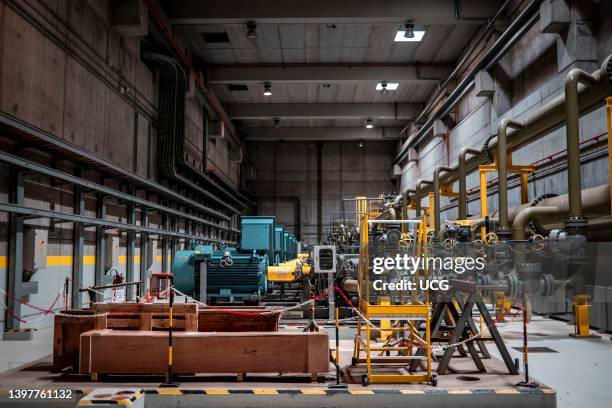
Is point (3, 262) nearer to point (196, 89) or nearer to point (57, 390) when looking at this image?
point (57, 390)

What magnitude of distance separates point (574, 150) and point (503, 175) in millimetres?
2508

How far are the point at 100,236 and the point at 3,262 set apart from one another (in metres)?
3.44

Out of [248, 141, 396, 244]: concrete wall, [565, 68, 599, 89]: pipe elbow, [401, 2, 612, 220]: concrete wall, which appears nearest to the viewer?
[565, 68, 599, 89]: pipe elbow

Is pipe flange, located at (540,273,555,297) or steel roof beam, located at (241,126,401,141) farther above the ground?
steel roof beam, located at (241,126,401,141)

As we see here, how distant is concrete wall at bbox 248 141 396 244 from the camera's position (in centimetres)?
3306

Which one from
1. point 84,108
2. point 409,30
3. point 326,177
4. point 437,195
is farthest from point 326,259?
point 326,177

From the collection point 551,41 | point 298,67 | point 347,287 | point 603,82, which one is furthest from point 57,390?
point 298,67

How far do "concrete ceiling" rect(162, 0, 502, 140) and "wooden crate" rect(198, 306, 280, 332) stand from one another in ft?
34.6

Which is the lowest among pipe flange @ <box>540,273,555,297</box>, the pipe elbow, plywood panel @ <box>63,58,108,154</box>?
pipe flange @ <box>540,273,555,297</box>

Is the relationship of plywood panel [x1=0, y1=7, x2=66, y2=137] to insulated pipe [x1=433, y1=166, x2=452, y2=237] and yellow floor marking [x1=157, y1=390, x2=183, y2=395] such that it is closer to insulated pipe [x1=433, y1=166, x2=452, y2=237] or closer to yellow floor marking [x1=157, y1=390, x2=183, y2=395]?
yellow floor marking [x1=157, y1=390, x2=183, y2=395]

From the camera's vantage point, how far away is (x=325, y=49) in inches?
764

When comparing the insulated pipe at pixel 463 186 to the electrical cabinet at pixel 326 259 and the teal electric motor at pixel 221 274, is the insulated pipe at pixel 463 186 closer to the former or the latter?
the teal electric motor at pixel 221 274

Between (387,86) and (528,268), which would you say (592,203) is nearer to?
(528,268)

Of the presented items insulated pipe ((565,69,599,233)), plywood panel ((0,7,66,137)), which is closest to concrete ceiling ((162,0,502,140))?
plywood panel ((0,7,66,137))
